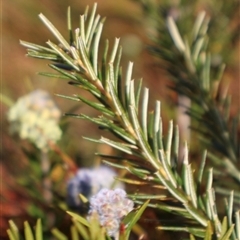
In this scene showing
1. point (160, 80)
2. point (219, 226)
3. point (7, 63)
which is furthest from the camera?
point (7, 63)

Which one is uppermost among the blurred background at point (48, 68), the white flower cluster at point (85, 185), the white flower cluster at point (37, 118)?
the blurred background at point (48, 68)

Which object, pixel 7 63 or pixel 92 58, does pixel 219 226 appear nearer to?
pixel 92 58

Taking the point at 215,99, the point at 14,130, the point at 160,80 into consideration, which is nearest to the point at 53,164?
the point at 14,130

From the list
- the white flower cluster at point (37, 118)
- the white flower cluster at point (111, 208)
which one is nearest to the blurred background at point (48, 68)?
the white flower cluster at point (37, 118)

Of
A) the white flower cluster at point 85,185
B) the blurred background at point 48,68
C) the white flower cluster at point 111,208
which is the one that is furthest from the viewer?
the blurred background at point 48,68

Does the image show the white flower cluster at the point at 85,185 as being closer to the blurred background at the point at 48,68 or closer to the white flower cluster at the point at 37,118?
the white flower cluster at the point at 37,118

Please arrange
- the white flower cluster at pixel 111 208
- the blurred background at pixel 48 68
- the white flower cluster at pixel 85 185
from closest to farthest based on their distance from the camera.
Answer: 1. the white flower cluster at pixel 111 208
2. the white flower cluster at pixel 85 185
3. the blurred background at pixel 48 68
